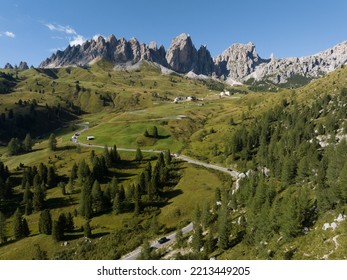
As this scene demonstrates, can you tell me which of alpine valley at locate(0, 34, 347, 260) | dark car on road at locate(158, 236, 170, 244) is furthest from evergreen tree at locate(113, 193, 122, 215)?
dark car on road at locate(158, 236, 170, 244)

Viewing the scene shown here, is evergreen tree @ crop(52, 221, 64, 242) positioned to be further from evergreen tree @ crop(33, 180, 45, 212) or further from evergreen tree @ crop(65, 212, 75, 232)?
evergreen tree @ crop(33, 180, 45, 212)

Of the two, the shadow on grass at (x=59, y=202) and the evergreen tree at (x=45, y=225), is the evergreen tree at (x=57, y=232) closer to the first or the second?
the evergreen tree at (x=45, y=225)

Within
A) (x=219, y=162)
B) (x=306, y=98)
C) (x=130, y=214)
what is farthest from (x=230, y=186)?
(x=306, y=98)

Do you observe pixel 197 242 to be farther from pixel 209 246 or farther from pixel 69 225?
pixel 69 225

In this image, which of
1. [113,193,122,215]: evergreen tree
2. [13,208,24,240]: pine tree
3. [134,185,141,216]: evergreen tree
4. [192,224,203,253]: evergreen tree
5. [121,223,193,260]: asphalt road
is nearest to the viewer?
[192,224,203,253]: evergreen tree

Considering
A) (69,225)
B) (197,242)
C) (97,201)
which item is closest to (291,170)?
(197,242)

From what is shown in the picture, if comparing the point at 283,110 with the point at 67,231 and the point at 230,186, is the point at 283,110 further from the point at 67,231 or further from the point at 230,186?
the point at 67,231

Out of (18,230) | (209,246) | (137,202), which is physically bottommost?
(18,230)

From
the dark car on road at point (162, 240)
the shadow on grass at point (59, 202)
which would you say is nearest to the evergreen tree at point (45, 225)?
the shadow on grass at point (59, 202)

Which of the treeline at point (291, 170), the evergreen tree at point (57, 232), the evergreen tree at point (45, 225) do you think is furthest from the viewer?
the evergreen tree at point (45, 225)

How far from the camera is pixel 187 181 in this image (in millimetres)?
132750

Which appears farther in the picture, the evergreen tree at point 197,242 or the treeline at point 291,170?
the evergreen tree at point 197,242

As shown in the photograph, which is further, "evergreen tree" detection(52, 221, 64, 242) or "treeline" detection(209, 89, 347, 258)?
"evergreen tree" detection(52, 221, 64, 242)

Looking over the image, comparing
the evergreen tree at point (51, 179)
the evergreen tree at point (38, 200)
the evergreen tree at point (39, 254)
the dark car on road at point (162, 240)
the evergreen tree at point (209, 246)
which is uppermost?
the evergreen tree at point (51, 179)
